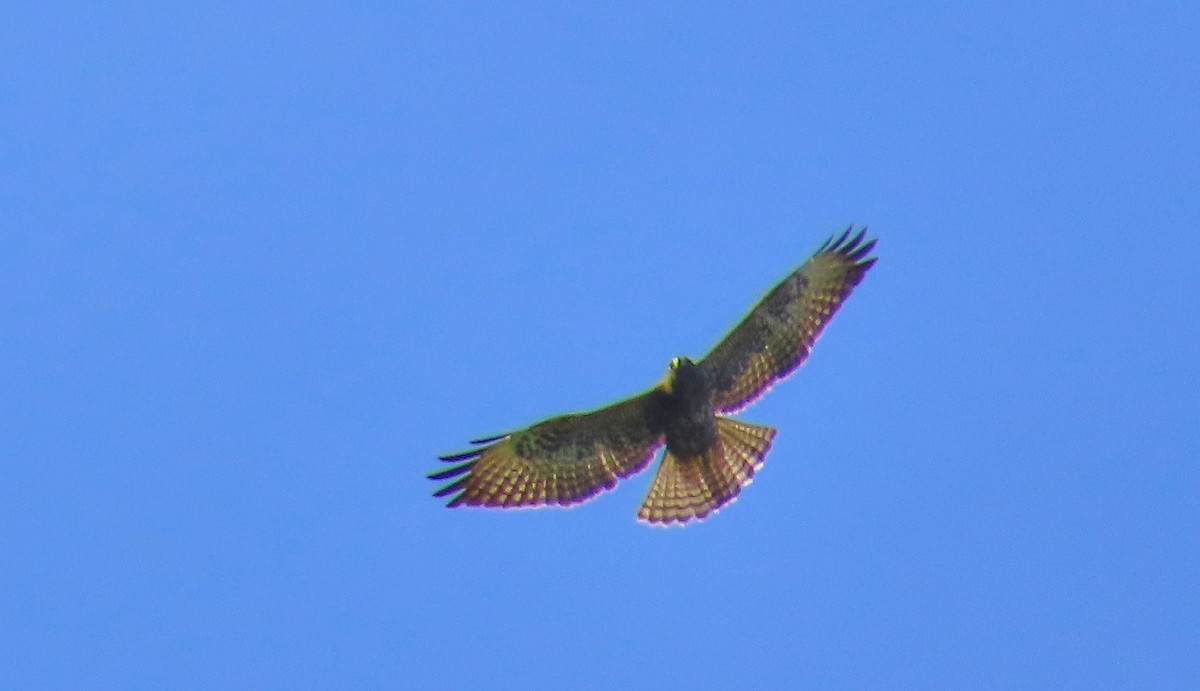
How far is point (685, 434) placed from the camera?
46.2ft

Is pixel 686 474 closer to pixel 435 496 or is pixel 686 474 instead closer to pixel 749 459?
pixel 749 459

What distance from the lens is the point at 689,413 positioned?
1398 centimetres

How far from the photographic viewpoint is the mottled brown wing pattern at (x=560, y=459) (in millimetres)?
13938

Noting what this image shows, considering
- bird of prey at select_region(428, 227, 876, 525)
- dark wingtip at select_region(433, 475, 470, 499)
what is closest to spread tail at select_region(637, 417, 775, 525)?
bird of prey at select_region(428, 227, 876, 525)

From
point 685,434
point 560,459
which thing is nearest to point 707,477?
point 685,434

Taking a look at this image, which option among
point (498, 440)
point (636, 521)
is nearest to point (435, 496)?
point (498, 440)

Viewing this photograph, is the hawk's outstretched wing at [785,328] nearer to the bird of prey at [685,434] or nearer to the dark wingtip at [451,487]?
the bird of prey at [685,434]

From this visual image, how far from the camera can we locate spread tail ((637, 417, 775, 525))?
46.9 ft

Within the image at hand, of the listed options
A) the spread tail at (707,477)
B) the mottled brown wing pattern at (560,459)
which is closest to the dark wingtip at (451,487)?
the mottled brown wing pattern at (560,459)

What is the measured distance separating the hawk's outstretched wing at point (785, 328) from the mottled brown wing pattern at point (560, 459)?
0.77m

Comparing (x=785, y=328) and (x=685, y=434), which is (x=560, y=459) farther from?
(x=785, y=328)

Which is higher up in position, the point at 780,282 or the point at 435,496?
the point at 780,282

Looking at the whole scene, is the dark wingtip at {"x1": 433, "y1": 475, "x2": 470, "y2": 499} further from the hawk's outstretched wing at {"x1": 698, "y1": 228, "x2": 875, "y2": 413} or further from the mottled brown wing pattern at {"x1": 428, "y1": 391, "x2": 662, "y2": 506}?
the hawk's outstretched wing at {"x1": 698, "y1": 228, "x2": 875, "y2": 413}

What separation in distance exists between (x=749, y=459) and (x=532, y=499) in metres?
2.02
